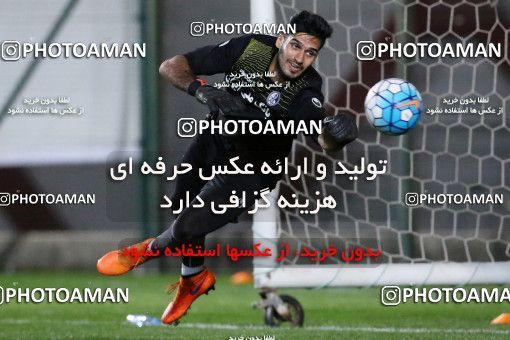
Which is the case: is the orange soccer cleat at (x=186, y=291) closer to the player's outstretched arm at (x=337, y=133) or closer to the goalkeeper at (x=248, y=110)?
the goalkeeper at (x=248, y=110)

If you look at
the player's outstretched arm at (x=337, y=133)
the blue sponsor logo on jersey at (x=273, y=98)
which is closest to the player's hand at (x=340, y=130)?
the player's outstretched arm at (x=337, y=133)

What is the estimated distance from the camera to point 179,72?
12.7 ft

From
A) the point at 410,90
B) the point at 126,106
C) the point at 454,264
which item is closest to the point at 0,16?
the point at 126,106

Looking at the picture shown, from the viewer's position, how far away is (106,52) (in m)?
3.88

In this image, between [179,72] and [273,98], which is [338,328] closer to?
[273,98]

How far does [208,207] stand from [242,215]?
0.17 m

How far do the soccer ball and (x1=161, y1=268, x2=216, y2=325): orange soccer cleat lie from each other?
668 mm

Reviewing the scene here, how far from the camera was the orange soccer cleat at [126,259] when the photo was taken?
3855 millimetres

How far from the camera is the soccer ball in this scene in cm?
375

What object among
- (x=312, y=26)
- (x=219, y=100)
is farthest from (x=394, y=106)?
(x=219, y=100)

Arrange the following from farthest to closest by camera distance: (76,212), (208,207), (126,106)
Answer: (126,106), (76,212), (208,207)

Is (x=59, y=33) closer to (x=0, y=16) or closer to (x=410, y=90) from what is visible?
(x=0, y=16)

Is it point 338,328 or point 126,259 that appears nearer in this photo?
point 126,259

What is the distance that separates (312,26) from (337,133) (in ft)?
1.12
